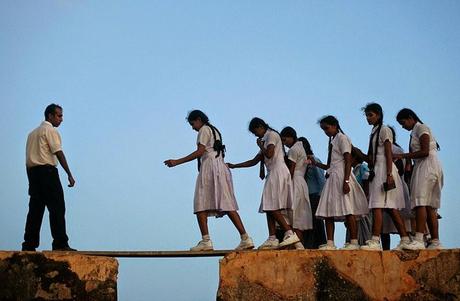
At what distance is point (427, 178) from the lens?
8312 mm

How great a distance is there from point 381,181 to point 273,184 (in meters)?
1.48

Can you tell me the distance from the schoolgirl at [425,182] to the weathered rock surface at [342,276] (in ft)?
0.93

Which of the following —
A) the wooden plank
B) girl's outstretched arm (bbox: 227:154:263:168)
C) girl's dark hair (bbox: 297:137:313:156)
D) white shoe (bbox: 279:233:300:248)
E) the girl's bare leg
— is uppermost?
girl's dark hair (bbox: 297:137:313:156)

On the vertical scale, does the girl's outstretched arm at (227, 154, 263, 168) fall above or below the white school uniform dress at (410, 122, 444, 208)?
above

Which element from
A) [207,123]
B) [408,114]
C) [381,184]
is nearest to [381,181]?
[381,184]

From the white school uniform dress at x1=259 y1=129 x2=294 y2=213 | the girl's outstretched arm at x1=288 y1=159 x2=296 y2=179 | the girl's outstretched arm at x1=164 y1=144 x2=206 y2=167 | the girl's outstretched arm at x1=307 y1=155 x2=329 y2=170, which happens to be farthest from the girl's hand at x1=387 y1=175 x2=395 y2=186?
the girl's outstretched arm at x1=164 y1=144 x2=206 y2=167

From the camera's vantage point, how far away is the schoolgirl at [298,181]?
932cm

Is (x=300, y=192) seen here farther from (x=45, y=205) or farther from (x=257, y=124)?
(x=45, y=205)

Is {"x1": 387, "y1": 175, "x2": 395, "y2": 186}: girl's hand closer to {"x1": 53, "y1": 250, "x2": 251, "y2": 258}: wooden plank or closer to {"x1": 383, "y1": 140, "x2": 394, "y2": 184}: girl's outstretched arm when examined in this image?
{"x1": 383, "y1": 140, "x2": 394, "y2": 184}: girl's outstretched arm

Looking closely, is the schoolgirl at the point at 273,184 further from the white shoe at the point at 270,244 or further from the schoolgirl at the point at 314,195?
the schoolgirl at the point at 314,195

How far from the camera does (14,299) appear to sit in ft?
26.4

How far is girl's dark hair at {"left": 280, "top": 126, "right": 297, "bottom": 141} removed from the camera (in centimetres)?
985

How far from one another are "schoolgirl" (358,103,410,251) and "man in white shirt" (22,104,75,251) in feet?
Answer: 13.5

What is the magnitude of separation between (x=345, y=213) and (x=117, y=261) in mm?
3050
